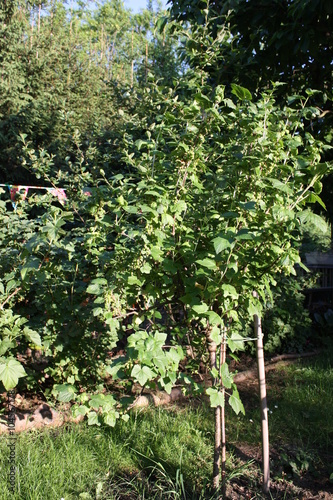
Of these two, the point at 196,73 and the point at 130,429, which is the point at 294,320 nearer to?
the point at 130,429

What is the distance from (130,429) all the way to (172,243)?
63.6 inches

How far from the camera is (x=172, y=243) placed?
180 centimetres

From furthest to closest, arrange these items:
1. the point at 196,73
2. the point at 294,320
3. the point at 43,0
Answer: the point at 43,0 < the point at 294,320 < the point at 196,73

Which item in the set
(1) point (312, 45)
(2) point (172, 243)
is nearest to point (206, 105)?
(2) point (172, 243)

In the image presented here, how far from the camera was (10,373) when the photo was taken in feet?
5.49

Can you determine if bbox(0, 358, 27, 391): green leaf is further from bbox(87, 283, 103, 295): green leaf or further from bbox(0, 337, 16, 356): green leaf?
bbox(87, 283, 103, 295): green leaf

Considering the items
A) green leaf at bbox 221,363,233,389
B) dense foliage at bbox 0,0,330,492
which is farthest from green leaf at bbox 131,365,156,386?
green leaf at bbox 221,363,233,389

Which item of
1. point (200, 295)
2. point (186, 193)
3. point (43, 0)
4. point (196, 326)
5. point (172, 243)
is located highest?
point (43, 0)

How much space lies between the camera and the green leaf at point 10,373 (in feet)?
5.38

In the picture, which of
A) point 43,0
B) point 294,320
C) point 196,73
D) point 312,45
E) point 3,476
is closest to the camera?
point 3,476

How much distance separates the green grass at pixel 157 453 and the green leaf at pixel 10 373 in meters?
0.75

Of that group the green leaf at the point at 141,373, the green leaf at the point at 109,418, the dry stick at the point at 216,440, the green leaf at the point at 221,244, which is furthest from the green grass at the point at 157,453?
the green leaf at the point at 221,244

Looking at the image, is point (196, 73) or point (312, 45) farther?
point (312, 45)

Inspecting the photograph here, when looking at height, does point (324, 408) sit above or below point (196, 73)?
below
